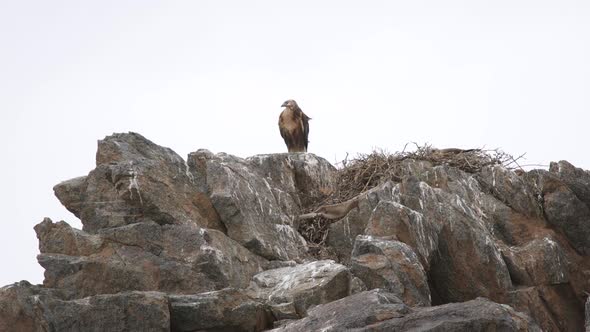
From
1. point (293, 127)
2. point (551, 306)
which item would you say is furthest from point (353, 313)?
point (293, 127)

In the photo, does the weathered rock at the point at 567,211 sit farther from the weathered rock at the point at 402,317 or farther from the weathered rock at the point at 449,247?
the weathered rock at the point at 402,317

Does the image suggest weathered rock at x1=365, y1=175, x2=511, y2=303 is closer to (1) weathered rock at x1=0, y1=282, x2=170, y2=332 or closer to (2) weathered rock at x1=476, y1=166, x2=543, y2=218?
(2) weathered rock at x1=476, y1=166, x2=543, y2=218

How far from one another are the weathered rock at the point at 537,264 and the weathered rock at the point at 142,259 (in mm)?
3770

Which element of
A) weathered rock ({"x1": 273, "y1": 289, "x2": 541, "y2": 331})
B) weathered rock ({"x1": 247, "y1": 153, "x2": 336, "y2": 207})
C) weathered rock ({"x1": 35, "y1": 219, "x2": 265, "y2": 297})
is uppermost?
weathered rock ({"x1": 247, "y1": 153, "x2": 336, "y2": 207})

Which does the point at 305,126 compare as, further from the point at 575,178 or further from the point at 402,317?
the point at 402,317

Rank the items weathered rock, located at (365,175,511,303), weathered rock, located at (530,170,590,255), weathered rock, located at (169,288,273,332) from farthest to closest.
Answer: weathered rock, located at (530,170,590,255)
weathered rock, located at (365,175,511,303)
weathered rock, located at (169,288,273,332)

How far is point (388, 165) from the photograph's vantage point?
1800cm

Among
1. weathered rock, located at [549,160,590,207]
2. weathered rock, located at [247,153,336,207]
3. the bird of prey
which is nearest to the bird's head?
the bird of prey

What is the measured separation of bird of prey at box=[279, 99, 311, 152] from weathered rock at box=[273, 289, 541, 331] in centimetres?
968

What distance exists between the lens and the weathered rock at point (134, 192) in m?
13.8

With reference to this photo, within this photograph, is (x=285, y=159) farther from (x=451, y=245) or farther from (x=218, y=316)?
(x=218, y=316)

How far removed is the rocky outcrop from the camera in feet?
37.4

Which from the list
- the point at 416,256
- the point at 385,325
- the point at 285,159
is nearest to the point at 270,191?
the point at 285,159

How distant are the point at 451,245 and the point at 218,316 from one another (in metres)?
4.08
